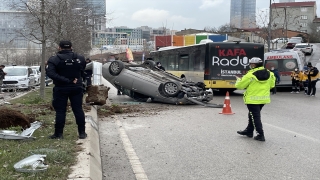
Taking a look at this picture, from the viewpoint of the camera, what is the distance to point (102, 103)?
43.3 feet

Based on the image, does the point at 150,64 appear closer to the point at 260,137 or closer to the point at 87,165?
the point at 260,137

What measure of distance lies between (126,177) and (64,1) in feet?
48.9

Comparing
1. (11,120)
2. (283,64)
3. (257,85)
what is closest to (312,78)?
(283,64)

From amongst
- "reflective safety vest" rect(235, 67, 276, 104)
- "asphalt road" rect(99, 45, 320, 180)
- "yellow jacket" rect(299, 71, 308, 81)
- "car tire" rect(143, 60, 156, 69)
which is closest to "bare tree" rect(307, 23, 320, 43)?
"yellow jacket" rect(299, 71, 308, 81)

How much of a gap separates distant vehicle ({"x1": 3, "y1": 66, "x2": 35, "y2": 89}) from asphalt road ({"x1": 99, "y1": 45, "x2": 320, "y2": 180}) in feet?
51.3

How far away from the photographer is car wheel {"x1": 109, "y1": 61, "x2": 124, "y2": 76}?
16.3 metres

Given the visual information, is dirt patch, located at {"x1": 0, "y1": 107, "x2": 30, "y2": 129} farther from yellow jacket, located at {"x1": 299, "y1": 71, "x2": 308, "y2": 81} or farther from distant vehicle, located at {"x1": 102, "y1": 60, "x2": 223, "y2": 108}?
yellow jacket, located at {"x1": 299, "y1": 71, "x2": 308, "y2": 81}

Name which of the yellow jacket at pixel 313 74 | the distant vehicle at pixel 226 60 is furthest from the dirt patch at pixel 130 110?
the yellow jacket at pixel 313 74

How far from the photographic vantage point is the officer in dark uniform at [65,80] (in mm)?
6871

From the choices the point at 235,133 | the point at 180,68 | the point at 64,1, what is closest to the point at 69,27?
the point at 64,1

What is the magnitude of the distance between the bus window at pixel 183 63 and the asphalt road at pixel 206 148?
10.7 meters

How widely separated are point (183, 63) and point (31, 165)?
18.9 meters

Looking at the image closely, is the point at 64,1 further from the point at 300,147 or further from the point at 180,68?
the point at 300,147

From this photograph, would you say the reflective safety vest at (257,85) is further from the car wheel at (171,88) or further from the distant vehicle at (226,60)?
the distant vehicle at (226,60)
